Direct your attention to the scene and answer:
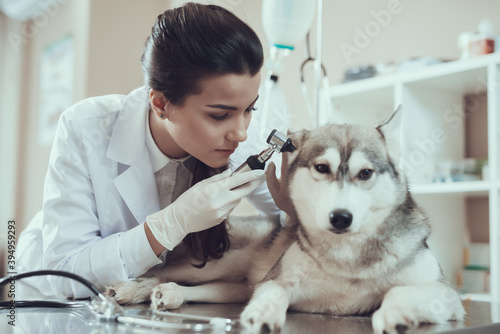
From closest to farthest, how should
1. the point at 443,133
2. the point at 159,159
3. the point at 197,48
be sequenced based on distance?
the point at 197,48 < the point at 159,159 < the point at 443,133

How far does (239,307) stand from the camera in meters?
1.05

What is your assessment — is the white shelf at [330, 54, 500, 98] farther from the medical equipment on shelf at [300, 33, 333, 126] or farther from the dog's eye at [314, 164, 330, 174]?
the dog's eye at [314, 164, 330, 174]

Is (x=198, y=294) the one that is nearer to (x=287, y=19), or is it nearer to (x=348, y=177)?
(x=348, y=177)

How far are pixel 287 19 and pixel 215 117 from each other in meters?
0.68

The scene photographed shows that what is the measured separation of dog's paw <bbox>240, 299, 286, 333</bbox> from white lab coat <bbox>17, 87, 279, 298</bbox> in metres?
0.42

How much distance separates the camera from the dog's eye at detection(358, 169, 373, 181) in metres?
0.93

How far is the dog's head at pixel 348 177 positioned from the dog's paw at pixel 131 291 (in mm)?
382

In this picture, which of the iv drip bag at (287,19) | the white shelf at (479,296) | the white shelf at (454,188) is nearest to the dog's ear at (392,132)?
the iv drip bag at (287,19)

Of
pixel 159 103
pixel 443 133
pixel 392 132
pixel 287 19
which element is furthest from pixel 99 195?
pixel 443 133

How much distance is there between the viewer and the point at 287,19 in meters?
1.65

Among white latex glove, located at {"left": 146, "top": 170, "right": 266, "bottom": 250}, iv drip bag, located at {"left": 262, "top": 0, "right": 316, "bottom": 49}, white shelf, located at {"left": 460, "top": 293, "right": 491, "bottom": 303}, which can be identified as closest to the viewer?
white latex glove, located at {"left": 146, "top": 170, "right": 266, "bottom": 250}

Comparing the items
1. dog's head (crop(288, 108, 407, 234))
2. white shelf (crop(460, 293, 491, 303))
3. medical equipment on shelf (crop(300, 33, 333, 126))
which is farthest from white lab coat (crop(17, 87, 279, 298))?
white shelf (crop(460, 293, 491, 303))

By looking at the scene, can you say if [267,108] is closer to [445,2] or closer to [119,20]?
[445,2]

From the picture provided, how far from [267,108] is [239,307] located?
0.91 m
